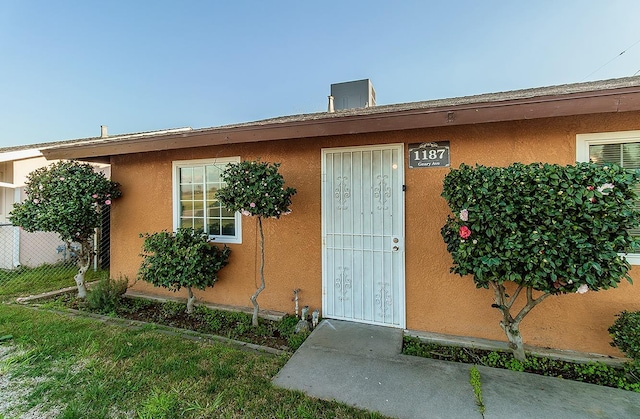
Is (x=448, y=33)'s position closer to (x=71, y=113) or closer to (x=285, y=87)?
(x=285, y=87)

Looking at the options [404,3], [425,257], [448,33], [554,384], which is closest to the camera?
[554,384]

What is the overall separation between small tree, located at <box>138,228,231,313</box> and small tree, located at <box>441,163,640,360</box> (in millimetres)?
3521

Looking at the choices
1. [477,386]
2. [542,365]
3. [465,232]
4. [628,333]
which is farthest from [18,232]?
[628,333]

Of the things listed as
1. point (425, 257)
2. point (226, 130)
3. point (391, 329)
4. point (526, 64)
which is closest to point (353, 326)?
point (391, 329)

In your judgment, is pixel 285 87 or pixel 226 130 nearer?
pixel 226 130

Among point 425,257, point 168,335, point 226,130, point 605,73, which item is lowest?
point 168,335

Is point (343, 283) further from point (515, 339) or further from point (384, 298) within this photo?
point (515, 339)

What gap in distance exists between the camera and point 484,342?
3445 millimetres

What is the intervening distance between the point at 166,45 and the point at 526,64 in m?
11.4

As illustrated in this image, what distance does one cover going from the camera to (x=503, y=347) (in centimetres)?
335

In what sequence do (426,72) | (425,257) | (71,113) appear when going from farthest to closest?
(71,113), (426,72), (425,257)

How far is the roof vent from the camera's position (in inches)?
288

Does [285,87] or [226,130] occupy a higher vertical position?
[285,87]

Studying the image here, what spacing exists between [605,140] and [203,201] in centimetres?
553
